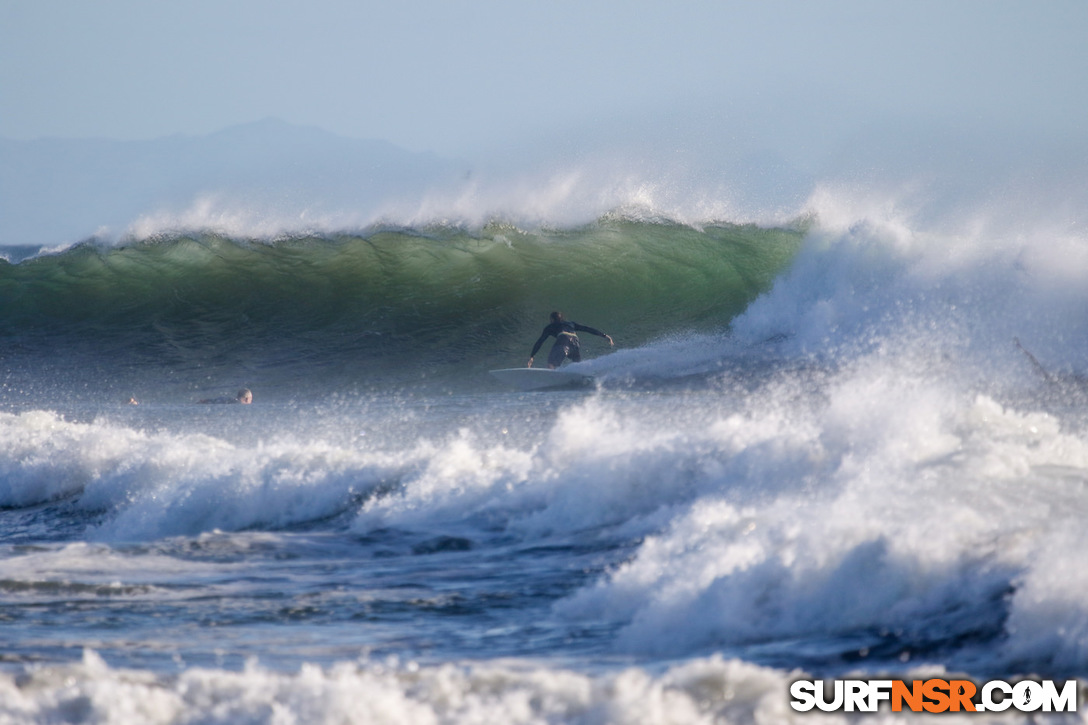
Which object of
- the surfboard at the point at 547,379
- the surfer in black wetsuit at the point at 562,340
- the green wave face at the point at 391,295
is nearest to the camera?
the surfboard at the point at 547,379

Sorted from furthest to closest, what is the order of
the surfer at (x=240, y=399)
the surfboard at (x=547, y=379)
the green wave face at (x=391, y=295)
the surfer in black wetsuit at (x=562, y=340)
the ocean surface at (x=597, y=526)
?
1. the green wave face at (x=391, y=295)
2. the surfer at (x=240, y=399)
3. the surfer in black wetsuit at (x=562, y=340)
4. the surfboard at (x=547, y=379)
5. the ocean surface at (x=597, y=526)

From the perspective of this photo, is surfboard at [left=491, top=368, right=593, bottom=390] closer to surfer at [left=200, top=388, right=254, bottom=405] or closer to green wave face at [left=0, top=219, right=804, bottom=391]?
green wave face at [left=0, top=219, right=804, bottom=391]

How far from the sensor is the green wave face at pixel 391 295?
57.4 ft

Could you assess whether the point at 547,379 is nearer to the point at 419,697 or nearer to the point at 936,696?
the point at 419,697

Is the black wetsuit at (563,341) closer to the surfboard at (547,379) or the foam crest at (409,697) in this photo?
the surfboard at (547,379)

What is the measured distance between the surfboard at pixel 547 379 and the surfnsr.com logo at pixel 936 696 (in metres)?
9.90

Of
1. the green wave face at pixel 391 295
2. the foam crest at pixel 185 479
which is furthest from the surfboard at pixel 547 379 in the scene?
the foam crest at pixel 185 479

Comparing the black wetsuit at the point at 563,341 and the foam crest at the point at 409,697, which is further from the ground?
the black wetsuit at the point at 563,341

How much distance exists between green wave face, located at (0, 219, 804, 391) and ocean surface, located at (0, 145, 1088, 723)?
139cm

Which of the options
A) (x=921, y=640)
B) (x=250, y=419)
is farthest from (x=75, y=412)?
(x=921, y=640)

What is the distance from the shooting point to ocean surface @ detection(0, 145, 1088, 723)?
140 inches

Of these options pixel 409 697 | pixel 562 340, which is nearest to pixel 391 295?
pixel 562 340

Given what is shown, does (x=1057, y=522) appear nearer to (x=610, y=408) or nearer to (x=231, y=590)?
(x=231, y=590)

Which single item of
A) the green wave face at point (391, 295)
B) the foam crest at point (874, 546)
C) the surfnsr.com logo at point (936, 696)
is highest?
the green wave face at point (391, 295)
